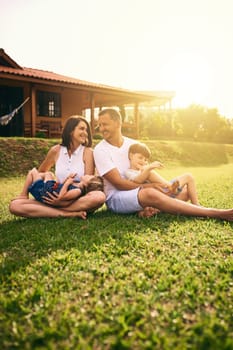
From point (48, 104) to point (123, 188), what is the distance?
15.0m

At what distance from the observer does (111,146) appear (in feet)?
14.4

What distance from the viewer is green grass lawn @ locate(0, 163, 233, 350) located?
5.91 feet

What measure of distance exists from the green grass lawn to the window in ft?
49.0

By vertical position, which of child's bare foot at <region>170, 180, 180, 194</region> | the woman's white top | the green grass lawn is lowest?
the green grass lawn

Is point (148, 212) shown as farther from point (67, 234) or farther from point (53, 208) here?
point (53, 208)

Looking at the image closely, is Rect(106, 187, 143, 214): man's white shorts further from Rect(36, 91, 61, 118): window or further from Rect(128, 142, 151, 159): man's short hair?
Rect(36, 91, 61, 118): window

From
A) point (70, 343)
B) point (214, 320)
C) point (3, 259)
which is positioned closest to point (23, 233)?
point (3, 259)

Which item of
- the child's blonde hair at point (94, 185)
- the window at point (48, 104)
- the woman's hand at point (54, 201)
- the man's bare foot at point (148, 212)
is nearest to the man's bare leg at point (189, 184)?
the man's bare foot at point (148, 212)

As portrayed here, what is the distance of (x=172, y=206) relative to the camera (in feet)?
13.3

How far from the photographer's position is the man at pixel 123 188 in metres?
4.03

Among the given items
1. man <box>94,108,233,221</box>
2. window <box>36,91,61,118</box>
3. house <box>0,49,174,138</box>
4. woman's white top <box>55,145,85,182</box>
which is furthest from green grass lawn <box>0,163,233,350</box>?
window <box>36,91,61,118</box>

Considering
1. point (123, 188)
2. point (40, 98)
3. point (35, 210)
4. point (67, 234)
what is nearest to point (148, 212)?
point (123, 188)

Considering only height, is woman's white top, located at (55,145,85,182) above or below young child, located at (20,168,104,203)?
above

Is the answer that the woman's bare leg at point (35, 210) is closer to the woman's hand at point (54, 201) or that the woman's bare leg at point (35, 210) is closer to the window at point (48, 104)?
the woman's hand at point (54, 201)
